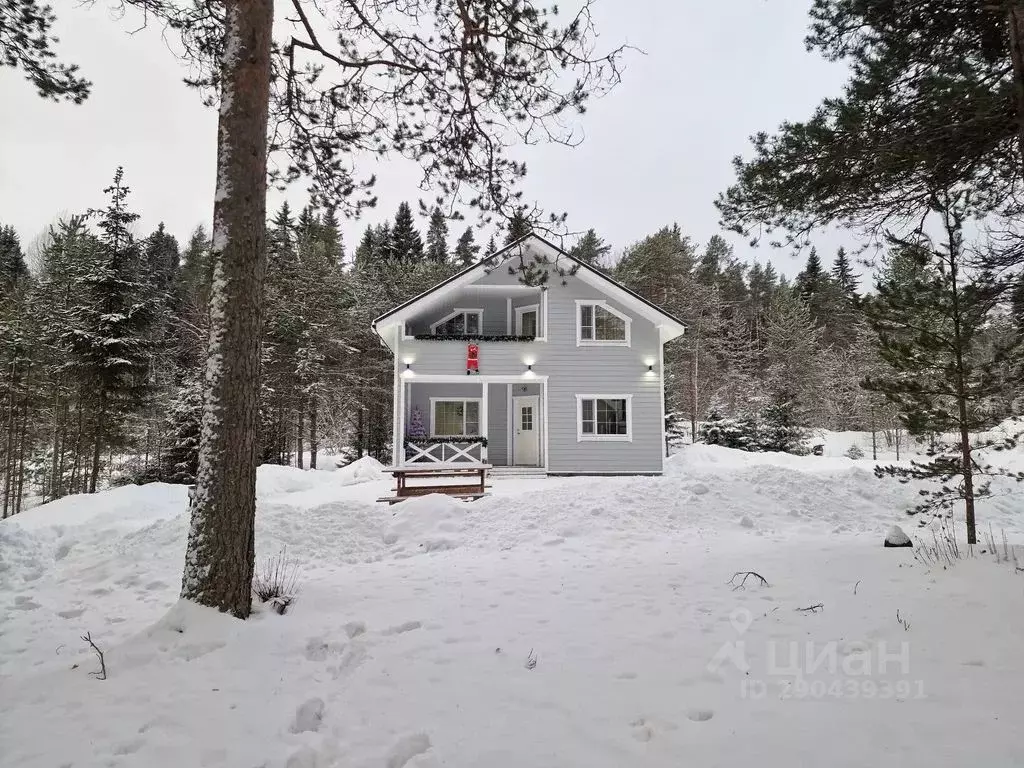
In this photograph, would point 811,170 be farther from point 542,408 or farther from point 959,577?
point 542,408

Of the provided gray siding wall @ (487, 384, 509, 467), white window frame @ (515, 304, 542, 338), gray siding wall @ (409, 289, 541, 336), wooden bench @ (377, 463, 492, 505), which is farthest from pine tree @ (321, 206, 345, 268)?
wooden bench @ (377, 463, 492, 505)

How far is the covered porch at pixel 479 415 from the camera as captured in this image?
47.4 ft

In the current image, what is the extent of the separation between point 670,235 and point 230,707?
27.7 m

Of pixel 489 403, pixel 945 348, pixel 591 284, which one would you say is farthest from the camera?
pixel 489 403

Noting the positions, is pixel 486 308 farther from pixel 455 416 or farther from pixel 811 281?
pixel 811 281

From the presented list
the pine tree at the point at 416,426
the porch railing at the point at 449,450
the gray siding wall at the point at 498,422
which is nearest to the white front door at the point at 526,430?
the gray siding wall at the point at 498,422

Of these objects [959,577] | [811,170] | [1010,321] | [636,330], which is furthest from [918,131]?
[636,330]

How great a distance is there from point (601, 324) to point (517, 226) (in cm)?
1022

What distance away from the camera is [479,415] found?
617 inches

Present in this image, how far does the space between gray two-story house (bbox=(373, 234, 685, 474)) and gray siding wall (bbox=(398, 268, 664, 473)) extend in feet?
Result: 0.10

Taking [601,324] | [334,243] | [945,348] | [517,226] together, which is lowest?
[945,348]

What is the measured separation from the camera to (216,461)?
12.2 ft

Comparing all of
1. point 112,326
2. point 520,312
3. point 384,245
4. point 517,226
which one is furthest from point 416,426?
point 384,245

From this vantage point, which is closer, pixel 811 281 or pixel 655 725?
pixel 655 725
